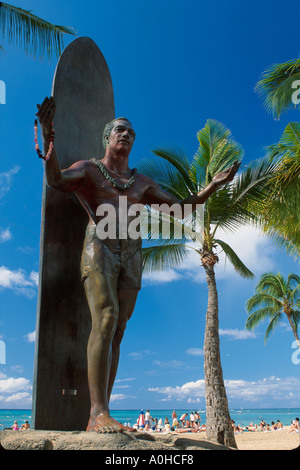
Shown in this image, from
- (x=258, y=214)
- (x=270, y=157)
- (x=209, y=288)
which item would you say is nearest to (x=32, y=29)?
(x=270, y=157)

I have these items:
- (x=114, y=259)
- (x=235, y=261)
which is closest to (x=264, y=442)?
(x=235, y=261)

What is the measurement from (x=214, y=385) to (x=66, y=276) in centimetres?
923

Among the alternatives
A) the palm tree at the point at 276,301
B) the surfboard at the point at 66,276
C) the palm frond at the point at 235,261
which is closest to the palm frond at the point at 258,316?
the palm tree at the point at 276,301

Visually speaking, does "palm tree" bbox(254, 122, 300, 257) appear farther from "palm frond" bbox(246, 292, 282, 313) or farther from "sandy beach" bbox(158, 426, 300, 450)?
"palm frond" bbox(246, 292, 282, 313)

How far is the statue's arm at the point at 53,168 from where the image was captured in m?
2.89

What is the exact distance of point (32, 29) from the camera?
902 cm

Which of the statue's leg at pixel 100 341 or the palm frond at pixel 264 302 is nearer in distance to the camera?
the statue's leg at pixel 100 341

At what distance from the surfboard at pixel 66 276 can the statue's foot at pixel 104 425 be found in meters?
0.64

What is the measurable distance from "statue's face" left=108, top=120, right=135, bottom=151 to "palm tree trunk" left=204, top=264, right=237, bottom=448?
9.41m

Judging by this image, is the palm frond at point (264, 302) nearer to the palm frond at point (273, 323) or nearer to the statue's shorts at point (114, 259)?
the palm frond at point (273, 323)

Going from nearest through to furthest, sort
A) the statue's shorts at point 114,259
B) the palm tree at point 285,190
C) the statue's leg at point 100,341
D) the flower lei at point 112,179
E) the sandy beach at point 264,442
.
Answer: the statue's leg at point 100,341
the statue's shorts at point 114,259
the flower lei at point 112,179
the palm tree at point 285,190
the sandy beach at point 264,442

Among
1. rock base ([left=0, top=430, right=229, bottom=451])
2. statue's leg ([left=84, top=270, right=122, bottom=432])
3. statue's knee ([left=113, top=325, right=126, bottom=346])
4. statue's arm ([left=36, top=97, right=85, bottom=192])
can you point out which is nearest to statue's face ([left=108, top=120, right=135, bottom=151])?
statue's arm ([left=36, top=97, right=85, bottom=192])
